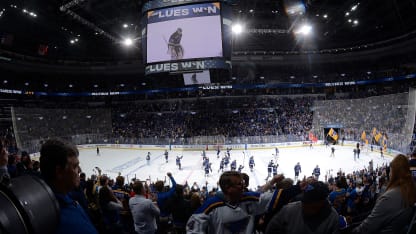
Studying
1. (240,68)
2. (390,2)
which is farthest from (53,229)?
(240,68)

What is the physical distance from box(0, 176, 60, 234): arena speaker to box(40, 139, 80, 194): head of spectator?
267 mm

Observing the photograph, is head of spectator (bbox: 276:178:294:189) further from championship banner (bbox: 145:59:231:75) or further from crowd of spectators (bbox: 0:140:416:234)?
championship banner (bbox: 145:59:231:75)

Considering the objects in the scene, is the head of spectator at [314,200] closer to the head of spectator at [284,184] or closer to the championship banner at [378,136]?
the head of spectator at [284,184]

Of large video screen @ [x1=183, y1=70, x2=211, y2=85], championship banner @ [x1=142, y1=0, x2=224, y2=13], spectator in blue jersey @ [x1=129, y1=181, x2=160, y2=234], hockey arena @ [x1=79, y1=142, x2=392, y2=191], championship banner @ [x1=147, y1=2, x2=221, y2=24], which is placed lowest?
hockey arena @ [x1=79, y1=142, x2=392, y2=191]

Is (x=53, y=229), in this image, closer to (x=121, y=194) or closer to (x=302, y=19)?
(x=121, y=194)

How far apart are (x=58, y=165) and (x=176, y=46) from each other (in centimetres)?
995

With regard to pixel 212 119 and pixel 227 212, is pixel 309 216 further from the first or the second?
pixel 212 119

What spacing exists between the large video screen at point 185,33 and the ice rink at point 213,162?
8173 millimetres

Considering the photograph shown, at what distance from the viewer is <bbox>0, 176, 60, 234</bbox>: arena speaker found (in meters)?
0.91

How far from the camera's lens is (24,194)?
100 centimetres

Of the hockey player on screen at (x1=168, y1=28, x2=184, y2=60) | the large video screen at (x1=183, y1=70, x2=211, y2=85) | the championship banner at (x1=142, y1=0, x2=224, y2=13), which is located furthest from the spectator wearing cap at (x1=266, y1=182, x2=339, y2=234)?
the large video screen at (x1=183, y1=70, x2=211, y2=85)

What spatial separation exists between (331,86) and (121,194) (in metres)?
41.6

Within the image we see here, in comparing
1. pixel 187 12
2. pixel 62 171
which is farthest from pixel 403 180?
pixel 187 12

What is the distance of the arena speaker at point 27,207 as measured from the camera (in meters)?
0.91
